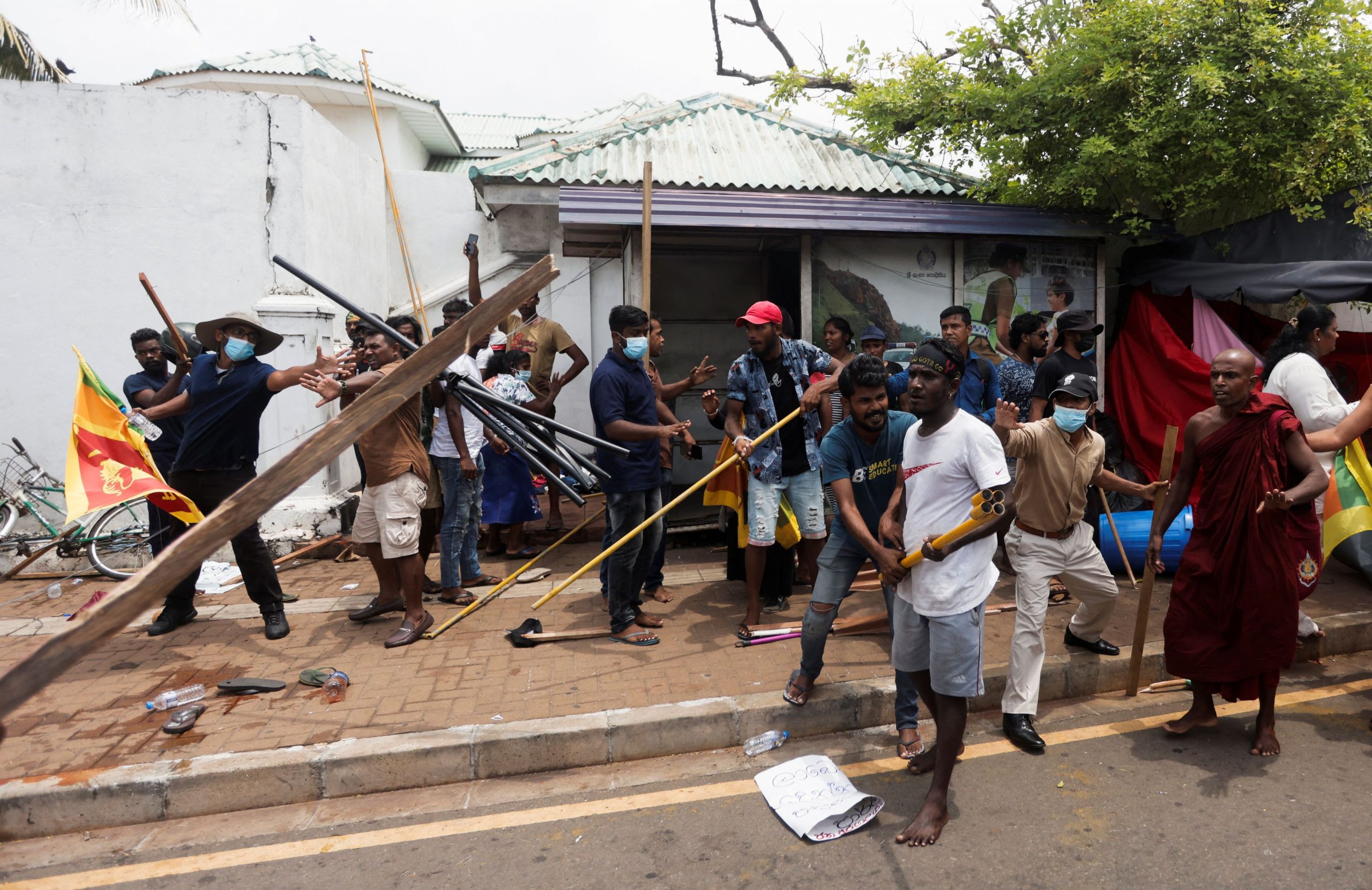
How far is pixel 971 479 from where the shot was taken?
3252 millimetres

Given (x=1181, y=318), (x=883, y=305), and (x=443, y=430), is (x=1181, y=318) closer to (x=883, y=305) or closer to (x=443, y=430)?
(x=883, y=305)

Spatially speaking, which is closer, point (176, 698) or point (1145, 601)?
point (1145, 601)

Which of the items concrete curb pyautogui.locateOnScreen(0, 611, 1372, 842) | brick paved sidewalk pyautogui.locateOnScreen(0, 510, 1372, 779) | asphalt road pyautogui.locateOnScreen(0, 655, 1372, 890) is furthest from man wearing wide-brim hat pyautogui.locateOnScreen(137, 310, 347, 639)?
asphalt road pyautogui.locateOnScreen(0, 655, 1372, 890)

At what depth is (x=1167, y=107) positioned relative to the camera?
6.64 m

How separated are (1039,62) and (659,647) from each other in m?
6.34

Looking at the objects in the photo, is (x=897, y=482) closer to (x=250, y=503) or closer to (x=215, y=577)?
(x=250, y=503)

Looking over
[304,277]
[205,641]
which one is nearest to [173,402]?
[205,641]

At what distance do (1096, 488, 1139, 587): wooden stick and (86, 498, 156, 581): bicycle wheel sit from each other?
767 cm

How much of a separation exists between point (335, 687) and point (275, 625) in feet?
4.22

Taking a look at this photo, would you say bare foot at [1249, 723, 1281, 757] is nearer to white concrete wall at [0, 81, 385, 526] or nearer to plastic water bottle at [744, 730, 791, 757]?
plastic water bottle at [744, 730, 791, 757]

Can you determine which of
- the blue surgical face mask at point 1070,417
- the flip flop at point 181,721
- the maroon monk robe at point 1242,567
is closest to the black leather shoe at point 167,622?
the flip flop at point 181,721

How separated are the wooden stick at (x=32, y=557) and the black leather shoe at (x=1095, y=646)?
24.0 ft

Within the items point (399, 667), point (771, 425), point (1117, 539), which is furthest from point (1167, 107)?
point (399, 667)

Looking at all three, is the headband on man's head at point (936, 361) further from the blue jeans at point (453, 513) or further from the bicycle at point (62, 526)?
the bicycle at point (62, 526)
